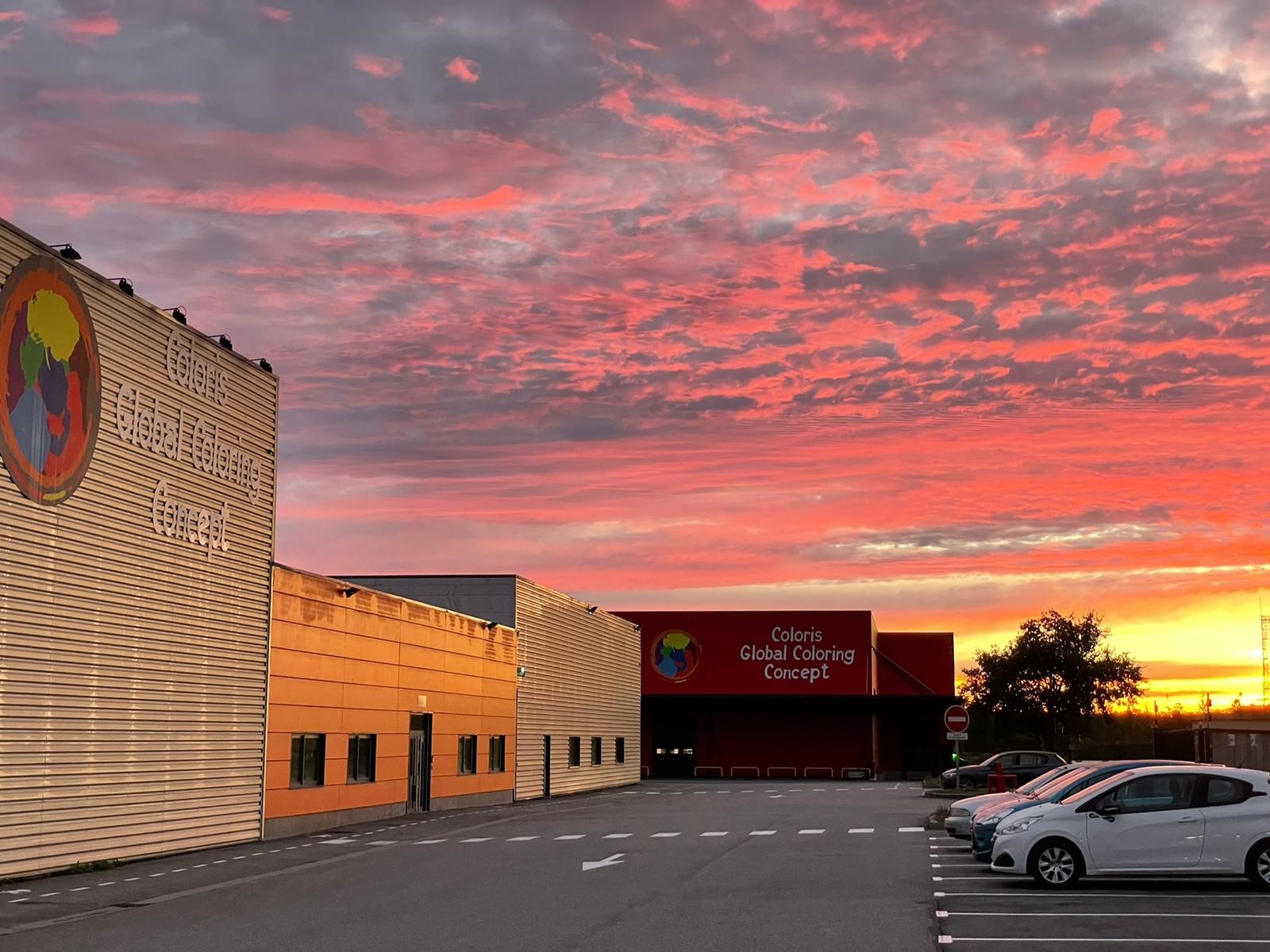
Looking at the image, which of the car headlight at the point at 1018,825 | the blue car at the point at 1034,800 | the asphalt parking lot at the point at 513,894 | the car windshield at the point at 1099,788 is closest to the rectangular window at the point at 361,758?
the asphalt parking lot at the point at 513,894

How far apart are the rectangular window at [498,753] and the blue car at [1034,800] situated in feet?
87.6

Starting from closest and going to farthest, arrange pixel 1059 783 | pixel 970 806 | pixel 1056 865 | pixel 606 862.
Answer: pixel 1056 865 < pixel 1059 783 < pixel 606 862 < pixel 970 806

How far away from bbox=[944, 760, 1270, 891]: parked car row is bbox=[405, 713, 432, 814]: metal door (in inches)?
958

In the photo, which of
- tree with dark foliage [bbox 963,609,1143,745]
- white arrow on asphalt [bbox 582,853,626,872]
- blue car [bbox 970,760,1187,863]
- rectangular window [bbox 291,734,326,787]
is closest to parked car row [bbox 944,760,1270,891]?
blue car [bbox 970,760,1187,863]

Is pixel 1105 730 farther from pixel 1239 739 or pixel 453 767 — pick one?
pixel 453 767

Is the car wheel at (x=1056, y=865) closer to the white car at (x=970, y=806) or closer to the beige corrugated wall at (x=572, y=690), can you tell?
the white car at (x=970, y=806)

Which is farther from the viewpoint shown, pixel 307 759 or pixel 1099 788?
pixel 307 759

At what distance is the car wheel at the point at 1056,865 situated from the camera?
19.5m

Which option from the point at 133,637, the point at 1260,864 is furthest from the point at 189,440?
the point at 1260,864

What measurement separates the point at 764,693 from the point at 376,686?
4244 cm

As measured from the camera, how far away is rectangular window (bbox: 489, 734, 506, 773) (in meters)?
48.5

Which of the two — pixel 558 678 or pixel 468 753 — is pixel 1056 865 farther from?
pixel 558 678

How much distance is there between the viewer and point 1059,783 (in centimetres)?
2409

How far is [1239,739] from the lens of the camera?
51.5m
